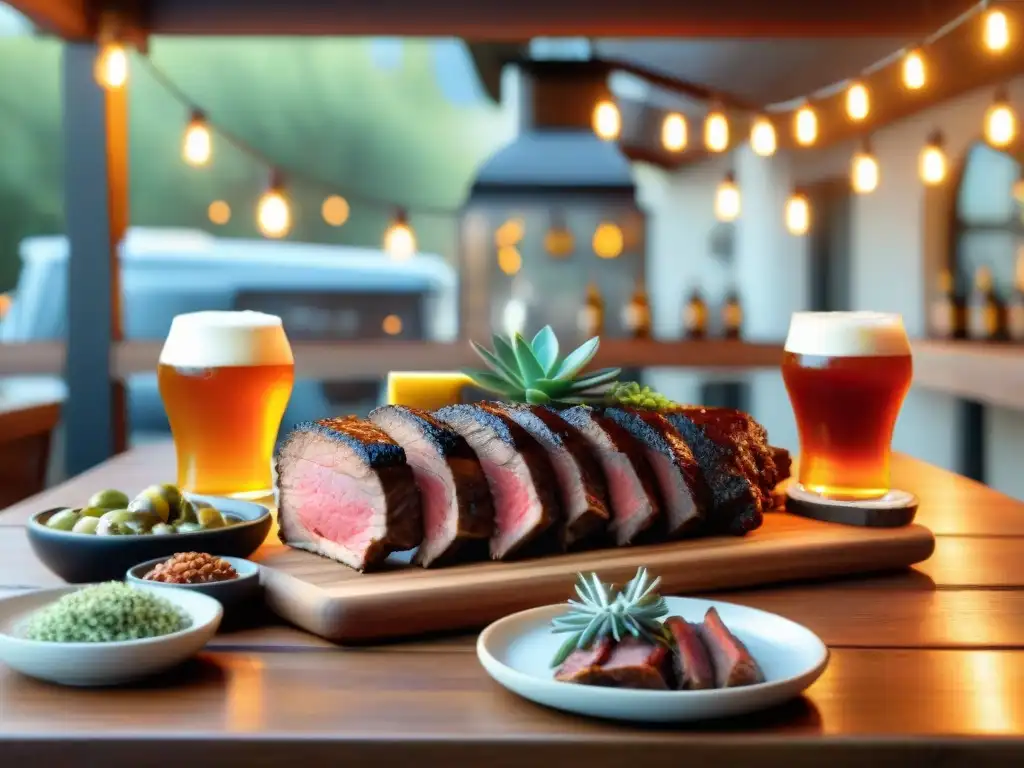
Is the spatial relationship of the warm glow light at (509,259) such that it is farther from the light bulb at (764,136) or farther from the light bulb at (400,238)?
the light bulb at (764,136)

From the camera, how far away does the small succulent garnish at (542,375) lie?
155 cm

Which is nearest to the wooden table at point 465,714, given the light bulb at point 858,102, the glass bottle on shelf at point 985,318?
the light bulb at point 858,102

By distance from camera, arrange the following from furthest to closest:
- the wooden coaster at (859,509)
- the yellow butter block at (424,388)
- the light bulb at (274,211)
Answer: the light bulb at (274,211) < the yellow butter block at (424,388) < the wooden coaster at (859,509)

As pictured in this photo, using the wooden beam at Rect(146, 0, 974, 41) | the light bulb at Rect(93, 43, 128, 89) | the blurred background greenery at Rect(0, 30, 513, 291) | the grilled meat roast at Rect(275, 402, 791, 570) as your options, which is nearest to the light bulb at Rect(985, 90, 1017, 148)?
the wooden beam at Rect(146, 0, 974, 41)

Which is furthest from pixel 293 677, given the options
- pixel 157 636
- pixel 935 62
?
pixel 935 62

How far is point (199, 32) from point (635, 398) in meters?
3.63

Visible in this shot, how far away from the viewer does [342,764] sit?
2.67 ft

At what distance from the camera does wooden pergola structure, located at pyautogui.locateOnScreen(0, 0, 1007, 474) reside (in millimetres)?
4410

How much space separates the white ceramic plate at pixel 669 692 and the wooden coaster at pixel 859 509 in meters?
0.48

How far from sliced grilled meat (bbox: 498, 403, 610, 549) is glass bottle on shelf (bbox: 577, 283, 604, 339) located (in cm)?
489

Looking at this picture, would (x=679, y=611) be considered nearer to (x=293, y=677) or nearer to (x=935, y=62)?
(x=293, y=677)

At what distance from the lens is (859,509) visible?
149cm

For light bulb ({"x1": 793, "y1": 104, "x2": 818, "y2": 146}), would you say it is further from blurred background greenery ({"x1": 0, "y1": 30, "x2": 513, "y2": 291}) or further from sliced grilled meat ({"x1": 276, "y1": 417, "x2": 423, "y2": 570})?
blurred background greenery ({"x1": 0, "y1": 30, "x2": 513, "y2": 291})

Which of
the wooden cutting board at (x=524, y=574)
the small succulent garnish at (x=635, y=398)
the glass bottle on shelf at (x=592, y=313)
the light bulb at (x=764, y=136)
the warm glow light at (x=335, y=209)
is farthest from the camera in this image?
the warm glow light at (x=335, y=209)
